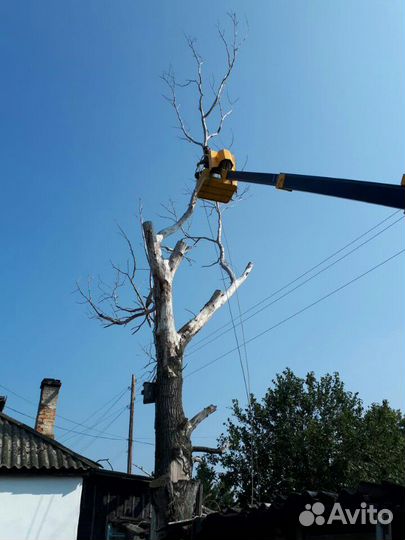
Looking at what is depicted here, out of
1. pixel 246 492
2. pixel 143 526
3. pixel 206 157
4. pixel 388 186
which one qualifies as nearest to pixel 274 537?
pixel 143 526

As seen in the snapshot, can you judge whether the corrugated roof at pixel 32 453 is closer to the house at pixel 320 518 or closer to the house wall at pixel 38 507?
the house wall at pixel 38 507

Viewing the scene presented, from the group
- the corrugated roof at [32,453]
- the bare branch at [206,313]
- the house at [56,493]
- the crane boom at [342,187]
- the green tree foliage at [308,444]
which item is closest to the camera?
the crane boom at [342,187]

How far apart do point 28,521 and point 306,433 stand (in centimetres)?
1392

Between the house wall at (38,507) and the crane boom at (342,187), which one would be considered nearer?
the crane boom at (342,187)

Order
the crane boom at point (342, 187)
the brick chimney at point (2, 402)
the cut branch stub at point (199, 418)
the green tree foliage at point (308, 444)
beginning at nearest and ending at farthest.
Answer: the crane boom at point (342, 187) → the cut branch stub at point (199, 418) → the brick chimney at point (2, 402) → the green tree foliage at point (308, 444)

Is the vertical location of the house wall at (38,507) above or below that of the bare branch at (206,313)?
below

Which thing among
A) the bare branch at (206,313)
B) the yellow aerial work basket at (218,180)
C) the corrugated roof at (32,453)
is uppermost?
the yellow aerial work basket at (218,180)

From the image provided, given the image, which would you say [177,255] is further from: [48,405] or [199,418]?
[48,405]

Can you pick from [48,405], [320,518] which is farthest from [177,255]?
[48,405]

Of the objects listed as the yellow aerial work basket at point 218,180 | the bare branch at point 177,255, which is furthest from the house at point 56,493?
the yellow aerial work basket at point 218,180

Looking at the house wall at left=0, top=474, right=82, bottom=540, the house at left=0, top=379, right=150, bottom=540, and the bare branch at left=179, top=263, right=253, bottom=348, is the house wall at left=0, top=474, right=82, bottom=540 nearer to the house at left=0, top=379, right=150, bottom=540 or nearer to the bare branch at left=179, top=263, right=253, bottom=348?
the house at left=0, top=379, right=150, bottom=540

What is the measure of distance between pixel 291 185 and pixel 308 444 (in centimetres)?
1796

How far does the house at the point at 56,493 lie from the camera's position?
11188 millimetres

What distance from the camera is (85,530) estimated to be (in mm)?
12555
